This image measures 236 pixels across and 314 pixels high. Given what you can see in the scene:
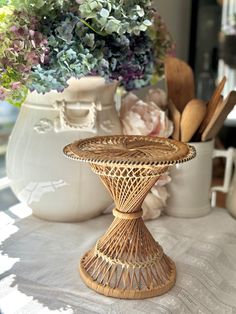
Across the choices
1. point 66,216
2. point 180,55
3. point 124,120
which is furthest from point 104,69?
point 180,55

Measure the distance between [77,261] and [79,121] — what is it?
0.72 feet

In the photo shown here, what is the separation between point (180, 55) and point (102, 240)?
1.04 metres

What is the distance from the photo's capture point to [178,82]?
85 centimetres

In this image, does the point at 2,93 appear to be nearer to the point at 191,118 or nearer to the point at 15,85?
the point at 15,85

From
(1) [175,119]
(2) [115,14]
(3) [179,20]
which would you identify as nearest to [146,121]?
(1) [175,119]

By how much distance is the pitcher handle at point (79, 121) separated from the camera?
2.31 feet

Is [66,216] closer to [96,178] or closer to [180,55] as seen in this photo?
[96,178]

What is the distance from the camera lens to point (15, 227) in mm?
758

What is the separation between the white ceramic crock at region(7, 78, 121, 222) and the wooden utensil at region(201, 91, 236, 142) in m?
0.17

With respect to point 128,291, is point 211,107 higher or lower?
higher

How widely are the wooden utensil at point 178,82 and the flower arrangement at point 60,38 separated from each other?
20cm

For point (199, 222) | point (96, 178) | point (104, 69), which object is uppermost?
point (104, 69)

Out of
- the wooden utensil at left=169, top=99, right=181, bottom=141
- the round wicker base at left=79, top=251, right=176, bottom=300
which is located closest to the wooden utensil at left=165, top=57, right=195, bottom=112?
the wooden utensil at left=169, top=99, right=181, bottom=141

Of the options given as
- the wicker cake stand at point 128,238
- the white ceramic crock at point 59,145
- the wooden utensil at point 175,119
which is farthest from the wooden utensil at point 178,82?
the wicker cake stand at point 128,238
